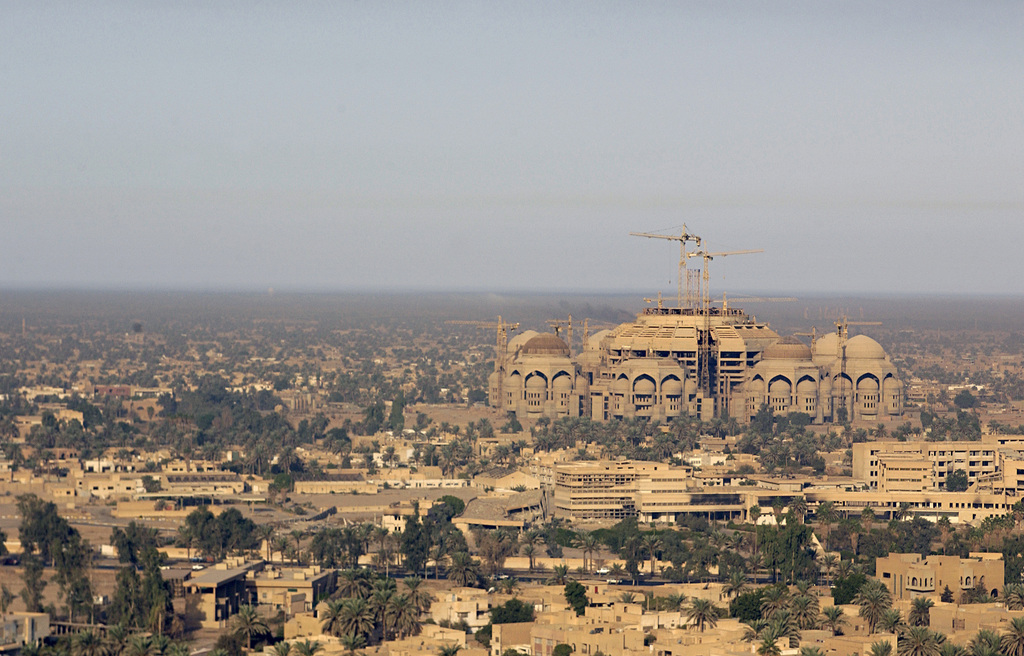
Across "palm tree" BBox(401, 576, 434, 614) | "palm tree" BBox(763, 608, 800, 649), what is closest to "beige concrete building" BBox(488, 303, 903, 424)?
"palm tree" BBox(401, 576, 434, 614)

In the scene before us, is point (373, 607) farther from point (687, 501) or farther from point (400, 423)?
point (400, 423)

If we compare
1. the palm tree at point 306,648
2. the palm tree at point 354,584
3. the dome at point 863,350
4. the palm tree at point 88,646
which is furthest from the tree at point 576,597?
the dome at point 863,350

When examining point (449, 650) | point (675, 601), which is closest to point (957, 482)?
point (675, 601)

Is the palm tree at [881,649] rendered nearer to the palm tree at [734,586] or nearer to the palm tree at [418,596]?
the palm tree at [734,586]

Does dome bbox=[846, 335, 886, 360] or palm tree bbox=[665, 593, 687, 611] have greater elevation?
dome bbox=[846, 335, 886, 360]

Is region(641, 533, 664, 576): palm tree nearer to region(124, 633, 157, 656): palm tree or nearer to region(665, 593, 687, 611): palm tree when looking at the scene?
region(665, 593, 687, 611): palm tree

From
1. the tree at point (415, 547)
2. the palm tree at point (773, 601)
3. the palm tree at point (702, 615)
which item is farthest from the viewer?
the tree at point (415, 547)

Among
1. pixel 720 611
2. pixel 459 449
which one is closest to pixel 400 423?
pixel 459 449
